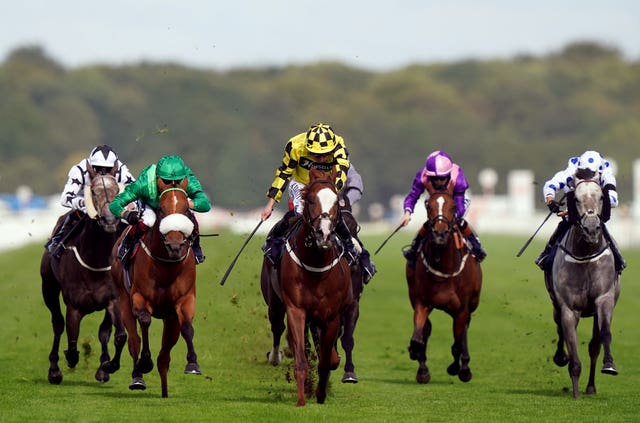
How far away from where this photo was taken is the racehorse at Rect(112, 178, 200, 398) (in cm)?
1361

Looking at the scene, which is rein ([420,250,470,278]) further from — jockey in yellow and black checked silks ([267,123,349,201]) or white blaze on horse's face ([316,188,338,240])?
white blaze on horse's face ([316,188,338,240])

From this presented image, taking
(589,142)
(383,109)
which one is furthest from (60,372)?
(383,109)

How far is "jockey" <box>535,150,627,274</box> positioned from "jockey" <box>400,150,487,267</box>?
822 millimetres

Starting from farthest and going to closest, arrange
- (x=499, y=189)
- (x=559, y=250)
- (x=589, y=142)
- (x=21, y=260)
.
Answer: (x=589, y=142) < (x=499, y=189) < (x=21, y=260) < (x=559, y=250)

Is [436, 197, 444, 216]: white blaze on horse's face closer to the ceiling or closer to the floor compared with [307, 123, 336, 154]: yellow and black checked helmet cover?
closer to the floor

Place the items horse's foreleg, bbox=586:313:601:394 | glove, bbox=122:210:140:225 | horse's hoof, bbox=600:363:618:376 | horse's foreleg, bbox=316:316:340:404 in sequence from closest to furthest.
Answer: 1. horse's foreleg, bbox=316:316:340:404
2. glove, bbox=122:210:140:225
3. horse's hoof, bbox=600:363:618:376
4. horse's foreleg, bbox=586:313:601:394

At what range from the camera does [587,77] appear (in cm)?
13700

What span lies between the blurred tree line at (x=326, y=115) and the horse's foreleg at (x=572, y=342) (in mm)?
78771

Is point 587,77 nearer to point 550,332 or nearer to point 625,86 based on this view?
point 625,86

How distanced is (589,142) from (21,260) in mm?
83828

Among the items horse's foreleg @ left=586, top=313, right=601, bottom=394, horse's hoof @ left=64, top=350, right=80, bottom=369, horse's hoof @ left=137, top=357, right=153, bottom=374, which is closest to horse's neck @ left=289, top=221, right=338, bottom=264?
horse's hoof @ left=137, top=357, right=153, bottom=374

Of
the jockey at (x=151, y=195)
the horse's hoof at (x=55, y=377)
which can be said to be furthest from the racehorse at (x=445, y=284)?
the horse's hoof at (x=55, y=377)

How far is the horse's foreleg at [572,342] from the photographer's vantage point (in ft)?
48.8

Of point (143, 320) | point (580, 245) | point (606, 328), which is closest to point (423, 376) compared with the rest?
point (606, 328)
